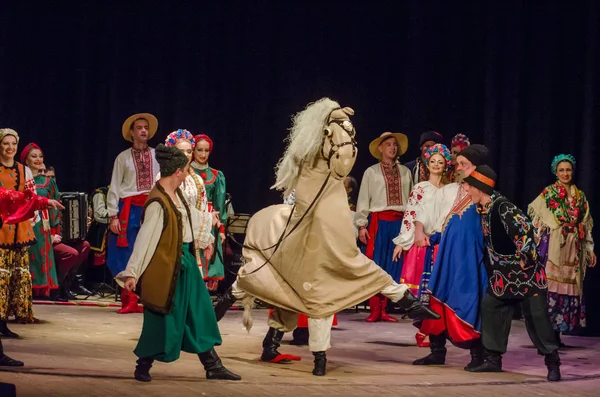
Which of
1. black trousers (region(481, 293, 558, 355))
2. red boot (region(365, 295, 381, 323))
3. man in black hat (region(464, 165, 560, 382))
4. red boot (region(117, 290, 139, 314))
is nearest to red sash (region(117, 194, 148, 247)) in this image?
red boot (region(117, 290, 139, 314))

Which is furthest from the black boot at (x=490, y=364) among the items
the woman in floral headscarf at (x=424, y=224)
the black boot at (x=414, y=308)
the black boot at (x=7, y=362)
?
the black boot at (x=7, y=362)

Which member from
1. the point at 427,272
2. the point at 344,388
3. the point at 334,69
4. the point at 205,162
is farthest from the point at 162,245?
the point at 334,69

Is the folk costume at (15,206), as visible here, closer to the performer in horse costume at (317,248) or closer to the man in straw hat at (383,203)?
the performer in horse costume at (317,248)

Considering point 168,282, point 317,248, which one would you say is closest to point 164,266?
point 168,282

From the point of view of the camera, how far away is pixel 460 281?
713 cm

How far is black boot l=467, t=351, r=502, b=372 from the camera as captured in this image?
698 centimetres

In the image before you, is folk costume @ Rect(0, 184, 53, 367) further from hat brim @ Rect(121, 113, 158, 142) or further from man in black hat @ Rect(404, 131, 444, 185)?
man in black hat @ Rect(404, 131, 444, 185)

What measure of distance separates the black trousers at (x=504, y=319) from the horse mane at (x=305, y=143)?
54.4 inches

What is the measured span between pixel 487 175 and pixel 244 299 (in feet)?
5.52

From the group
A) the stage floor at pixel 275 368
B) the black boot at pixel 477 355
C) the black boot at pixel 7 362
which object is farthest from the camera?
the black boot at pixel 477 355

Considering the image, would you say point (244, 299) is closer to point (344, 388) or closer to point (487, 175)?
point (344, 388)

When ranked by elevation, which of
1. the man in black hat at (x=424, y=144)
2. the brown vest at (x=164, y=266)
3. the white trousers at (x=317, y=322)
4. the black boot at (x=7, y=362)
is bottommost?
the black boot at (x=7, y=362)

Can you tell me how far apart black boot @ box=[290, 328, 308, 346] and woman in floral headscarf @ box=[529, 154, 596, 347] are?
2.06 m

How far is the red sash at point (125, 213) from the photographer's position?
9914 millimetres
